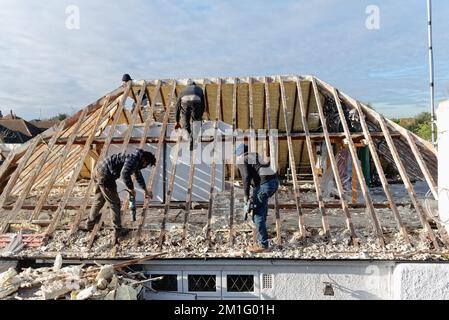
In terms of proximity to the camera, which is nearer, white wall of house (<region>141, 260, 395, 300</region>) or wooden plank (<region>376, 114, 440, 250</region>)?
Answer: white wall of house (<region>141, 260, 395, 300</region>)

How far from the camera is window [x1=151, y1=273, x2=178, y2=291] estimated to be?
509 cm

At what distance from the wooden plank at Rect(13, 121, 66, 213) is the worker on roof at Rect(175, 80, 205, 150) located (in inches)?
89.6

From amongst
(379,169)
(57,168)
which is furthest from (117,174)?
(379,169)

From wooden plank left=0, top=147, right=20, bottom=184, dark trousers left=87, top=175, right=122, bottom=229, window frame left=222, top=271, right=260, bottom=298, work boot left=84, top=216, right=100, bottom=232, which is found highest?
wooden plank left=0, top=147, right=20, bottom=184

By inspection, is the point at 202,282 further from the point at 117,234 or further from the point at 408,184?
the point at 408,184

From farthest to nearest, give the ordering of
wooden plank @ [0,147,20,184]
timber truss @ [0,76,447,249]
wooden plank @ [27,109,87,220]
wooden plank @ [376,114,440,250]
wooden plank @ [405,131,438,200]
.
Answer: wooden plank @ [0,147,20,184], wooden plank @ [27,109,87,220], timber truss @ [0,76,447,249], wooden plank @ [405,131,438,200], wooden plank @ [376,114,440,250]

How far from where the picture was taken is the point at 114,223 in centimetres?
538

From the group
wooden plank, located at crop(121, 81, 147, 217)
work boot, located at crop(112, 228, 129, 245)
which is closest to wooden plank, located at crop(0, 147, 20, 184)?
wooden plank, located at crop(121, 81, 147, 217)

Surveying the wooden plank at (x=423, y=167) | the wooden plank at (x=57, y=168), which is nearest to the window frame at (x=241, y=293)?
the wooden plank at (x=423, y=167)

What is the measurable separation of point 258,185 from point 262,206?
28cm

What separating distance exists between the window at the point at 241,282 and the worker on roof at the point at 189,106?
264cm

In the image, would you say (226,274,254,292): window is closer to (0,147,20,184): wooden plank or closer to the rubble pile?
the rubble pile

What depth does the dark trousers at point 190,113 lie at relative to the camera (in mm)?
6742

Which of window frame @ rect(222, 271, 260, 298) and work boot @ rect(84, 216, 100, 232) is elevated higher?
work boot @ rect(84, 216, 100, 232)
